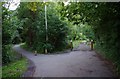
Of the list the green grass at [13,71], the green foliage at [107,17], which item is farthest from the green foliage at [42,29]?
the green grass at [13,71]

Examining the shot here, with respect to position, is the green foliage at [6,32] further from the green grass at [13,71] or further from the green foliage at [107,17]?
the green foliage at [107,17]

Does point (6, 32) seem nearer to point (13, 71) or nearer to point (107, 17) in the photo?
point (13, 71)

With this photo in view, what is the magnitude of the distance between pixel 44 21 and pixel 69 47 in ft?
12.9

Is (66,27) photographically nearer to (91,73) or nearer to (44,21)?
(44,21)

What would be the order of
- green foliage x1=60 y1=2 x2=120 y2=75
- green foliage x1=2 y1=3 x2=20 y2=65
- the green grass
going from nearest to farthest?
green foliage x1=60 y1=2 x2=120 y2=75 → the green grass → green foliage x1=2 y1=3 x2=20 y2=65

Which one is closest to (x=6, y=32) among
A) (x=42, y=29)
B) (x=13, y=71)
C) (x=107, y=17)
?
(x=13, y=71)

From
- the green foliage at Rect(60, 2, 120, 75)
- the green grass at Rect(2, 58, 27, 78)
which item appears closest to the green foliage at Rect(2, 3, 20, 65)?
the green grass at Rect(2, 58, 27, 78)

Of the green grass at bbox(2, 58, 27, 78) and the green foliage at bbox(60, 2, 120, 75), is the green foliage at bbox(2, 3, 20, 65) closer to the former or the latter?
the green grass at bbox(2, 58, 27, 78)

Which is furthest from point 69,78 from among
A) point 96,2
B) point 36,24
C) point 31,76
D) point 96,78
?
point 36,24

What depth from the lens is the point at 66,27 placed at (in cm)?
1750

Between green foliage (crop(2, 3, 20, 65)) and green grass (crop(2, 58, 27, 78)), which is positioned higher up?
green foliage (crop(2, 3, 20, 65))

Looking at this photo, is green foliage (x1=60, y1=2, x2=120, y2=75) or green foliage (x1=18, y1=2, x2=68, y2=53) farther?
green foliage (x1=18, y1=2, x2=68, y2=53)

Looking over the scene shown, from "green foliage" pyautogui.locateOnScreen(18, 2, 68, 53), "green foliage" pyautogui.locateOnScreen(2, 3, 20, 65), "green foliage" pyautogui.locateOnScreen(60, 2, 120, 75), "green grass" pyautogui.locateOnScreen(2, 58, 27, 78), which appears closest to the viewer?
"green foliage" pyautogui.locateOnScreen(60, 2, 120, 75)

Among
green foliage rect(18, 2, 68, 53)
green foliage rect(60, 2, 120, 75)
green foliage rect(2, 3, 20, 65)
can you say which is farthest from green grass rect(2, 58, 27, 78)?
green foliage rect(18, 2, 68, 53)
